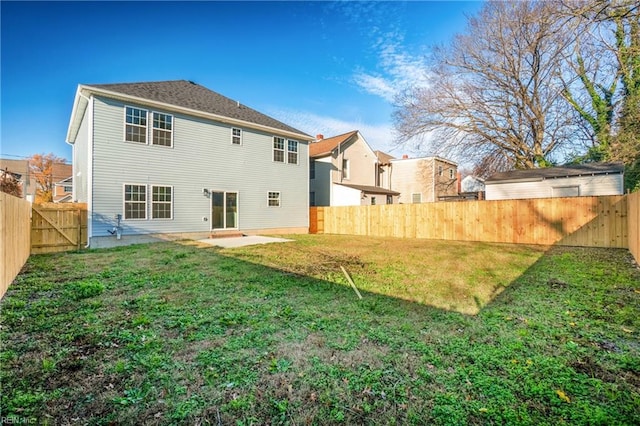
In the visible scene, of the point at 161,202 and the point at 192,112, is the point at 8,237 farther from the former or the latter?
the point at 192,112

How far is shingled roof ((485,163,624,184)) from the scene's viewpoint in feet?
44.5

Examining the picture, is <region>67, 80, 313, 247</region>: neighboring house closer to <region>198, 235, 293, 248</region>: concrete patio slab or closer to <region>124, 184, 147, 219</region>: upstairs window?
<region>124, 184, 147, 219</region>: upstairs window

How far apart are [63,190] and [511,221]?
43570 millimetres

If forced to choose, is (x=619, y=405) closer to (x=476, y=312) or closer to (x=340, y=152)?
(x=476, y=312)

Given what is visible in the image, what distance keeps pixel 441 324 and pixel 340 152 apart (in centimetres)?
1812

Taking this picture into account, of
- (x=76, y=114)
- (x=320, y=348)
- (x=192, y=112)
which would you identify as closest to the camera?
(x=320, y=348)

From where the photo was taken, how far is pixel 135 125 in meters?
11.3

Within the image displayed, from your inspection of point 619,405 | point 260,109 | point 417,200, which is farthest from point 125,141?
point 417,200

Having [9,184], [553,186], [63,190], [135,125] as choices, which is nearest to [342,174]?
[553,186]

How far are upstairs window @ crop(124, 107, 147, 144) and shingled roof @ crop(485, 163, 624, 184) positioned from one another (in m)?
17.4

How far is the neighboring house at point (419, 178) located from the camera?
24.2m

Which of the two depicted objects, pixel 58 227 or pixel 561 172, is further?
pixel 561 172

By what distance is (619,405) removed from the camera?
2.12m

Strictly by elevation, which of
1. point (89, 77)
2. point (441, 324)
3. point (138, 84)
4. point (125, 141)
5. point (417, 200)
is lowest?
point (441, 324)
